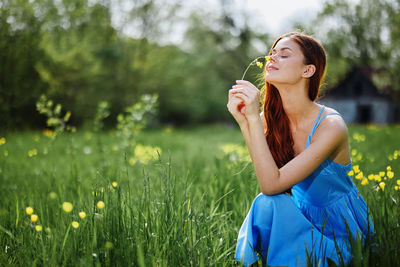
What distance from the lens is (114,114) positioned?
1402cm

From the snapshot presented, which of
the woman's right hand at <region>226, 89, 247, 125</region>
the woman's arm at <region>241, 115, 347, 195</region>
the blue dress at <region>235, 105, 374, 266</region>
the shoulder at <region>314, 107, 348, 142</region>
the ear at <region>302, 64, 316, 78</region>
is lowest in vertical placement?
the blue dress at <region>235, 105, 374, 266</region>

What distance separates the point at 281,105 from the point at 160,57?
1455cm

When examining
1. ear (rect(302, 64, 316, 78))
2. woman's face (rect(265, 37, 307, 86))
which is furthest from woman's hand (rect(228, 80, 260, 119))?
ear (rect(302, 64, 316, 78))

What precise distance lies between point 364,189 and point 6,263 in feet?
8.15

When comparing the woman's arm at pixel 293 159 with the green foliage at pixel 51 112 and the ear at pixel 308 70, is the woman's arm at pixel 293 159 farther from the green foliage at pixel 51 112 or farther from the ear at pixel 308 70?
the green foliage at pixel 51 112

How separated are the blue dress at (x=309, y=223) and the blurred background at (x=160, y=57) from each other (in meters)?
0.79

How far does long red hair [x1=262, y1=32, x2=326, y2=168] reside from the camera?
6.12ft

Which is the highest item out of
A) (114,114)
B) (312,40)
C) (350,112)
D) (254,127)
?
(312,40)

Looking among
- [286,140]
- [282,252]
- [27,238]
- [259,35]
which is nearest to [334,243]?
[282,252]

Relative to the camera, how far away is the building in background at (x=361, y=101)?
94.1 feet

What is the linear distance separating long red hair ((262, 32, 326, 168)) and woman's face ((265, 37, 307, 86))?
37mm

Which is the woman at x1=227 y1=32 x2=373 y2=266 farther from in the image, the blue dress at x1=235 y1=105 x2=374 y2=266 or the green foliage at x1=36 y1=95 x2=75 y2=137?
the green foliage at x1=36 y1=95 x2=75 y2=137

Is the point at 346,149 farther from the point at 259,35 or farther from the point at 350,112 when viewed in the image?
the point at 350,112

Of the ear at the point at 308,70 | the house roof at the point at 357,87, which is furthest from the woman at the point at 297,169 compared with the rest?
the house roof at the point at 357,87
